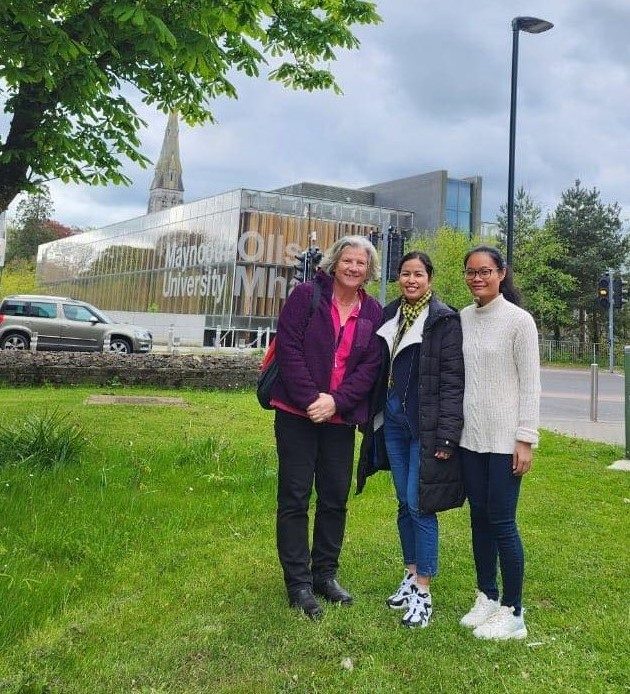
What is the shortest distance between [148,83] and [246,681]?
22.1 feet

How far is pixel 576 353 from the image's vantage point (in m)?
43.7

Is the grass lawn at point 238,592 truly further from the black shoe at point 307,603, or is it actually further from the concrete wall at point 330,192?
the concrete wall at point 330,192

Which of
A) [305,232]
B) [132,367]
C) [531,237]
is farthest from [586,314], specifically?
[132,367]

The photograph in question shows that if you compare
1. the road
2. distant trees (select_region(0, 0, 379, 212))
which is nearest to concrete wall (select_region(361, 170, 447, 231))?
the road

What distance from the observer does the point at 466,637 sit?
3.44 meters

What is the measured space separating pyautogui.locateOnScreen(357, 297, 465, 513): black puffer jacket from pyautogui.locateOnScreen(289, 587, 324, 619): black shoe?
77 cm

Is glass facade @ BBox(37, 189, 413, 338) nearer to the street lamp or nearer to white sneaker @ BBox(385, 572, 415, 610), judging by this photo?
the street lamp

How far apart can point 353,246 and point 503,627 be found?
209 cm

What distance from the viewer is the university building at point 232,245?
42625 millimetres

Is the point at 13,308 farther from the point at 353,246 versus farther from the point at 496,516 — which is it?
the point at 496,516

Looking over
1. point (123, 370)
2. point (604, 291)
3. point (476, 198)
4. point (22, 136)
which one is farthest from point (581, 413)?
point (476, 198)

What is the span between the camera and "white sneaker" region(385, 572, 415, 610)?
374cm

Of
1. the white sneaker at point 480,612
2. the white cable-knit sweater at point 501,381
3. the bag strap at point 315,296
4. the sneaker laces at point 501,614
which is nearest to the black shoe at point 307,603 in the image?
the white sneaker at point 480,612

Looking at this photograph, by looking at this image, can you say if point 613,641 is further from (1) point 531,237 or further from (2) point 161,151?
(2) point 161,151
